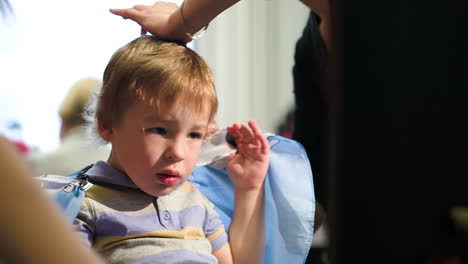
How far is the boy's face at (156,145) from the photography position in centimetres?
85

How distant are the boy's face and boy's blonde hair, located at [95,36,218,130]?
13 mm

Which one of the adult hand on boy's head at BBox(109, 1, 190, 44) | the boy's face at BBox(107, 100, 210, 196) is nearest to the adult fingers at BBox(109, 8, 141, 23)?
the adult hand on boy's head at BBox(109, 1, 190, 44)

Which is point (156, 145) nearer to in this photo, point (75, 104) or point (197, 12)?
point (197, 12)

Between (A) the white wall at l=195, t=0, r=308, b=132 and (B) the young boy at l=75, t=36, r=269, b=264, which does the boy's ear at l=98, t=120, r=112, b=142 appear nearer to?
(B) the young boy at l=75, t=36, r=269, b=264

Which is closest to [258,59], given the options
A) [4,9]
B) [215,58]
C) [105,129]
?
[215,58]

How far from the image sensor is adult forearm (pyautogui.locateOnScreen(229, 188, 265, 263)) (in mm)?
975

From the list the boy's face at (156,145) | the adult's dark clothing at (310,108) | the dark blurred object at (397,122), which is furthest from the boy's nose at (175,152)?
the dark blurred object at (397,122)

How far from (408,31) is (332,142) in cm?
8

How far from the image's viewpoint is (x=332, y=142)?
353mm

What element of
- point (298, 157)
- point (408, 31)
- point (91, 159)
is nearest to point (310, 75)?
point (298, 157)

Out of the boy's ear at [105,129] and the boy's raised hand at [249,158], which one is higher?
the boy's ear at [105,129]

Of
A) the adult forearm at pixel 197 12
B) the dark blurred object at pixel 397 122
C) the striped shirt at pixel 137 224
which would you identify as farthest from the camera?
the adult forearm at pixel 197 12

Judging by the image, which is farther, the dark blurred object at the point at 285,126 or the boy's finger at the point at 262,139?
the dark blurred object at the point at 285,126

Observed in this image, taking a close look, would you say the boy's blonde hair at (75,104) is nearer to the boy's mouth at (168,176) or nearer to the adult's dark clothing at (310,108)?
the adult's dark clothing at (310,108)
